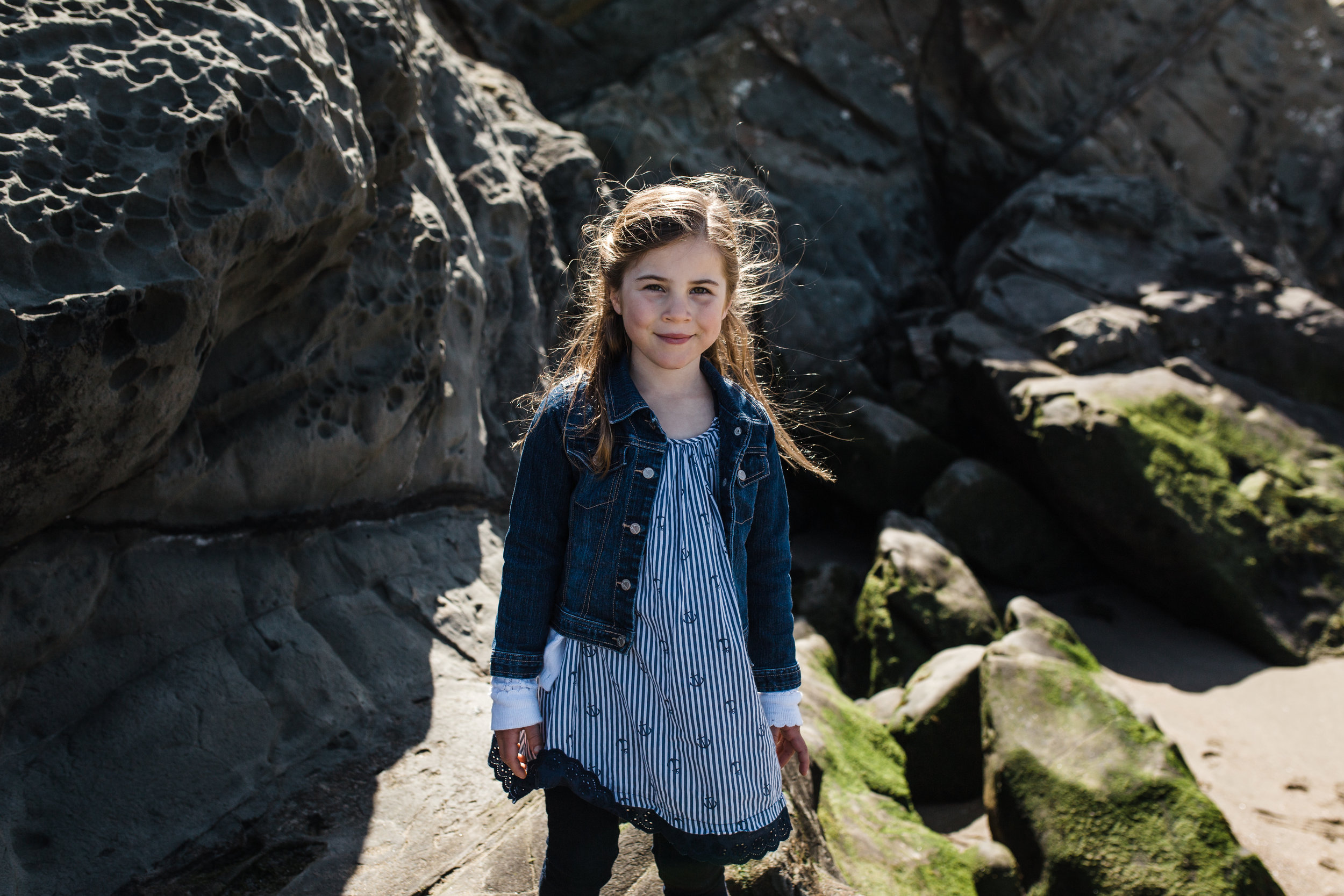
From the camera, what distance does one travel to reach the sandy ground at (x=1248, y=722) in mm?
3988

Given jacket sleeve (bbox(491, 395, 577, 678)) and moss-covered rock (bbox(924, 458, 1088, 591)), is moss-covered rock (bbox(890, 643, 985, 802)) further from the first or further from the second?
jacket sleeve (bbox(491, 395, 577, 678))

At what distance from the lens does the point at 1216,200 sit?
9.87 m

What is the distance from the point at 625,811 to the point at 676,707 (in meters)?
0.20

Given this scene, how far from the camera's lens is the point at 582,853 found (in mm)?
1694

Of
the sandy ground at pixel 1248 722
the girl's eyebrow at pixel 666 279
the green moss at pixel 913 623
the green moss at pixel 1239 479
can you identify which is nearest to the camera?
the girl's eyebrow at pixel 666 279

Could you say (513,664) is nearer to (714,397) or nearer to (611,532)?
(611,532)

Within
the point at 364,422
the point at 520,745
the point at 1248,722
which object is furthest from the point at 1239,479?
the point at 520,745

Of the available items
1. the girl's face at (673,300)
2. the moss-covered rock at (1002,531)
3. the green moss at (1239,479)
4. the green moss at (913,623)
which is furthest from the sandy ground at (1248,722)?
the girl's face at (673,300)

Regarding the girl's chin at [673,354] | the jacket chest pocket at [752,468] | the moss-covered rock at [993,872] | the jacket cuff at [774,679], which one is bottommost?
the moss-covered rock at [993,872]

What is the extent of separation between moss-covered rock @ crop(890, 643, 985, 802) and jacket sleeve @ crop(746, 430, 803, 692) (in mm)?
2601

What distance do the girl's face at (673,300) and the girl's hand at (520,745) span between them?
71 centimetres

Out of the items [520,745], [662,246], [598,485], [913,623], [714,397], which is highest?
[662,246]

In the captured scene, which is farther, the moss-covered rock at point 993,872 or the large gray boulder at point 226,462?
the moss-covered rock at point 993,872

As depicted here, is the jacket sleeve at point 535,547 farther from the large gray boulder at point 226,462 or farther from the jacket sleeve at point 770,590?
the large gray boulder at point 226,462
